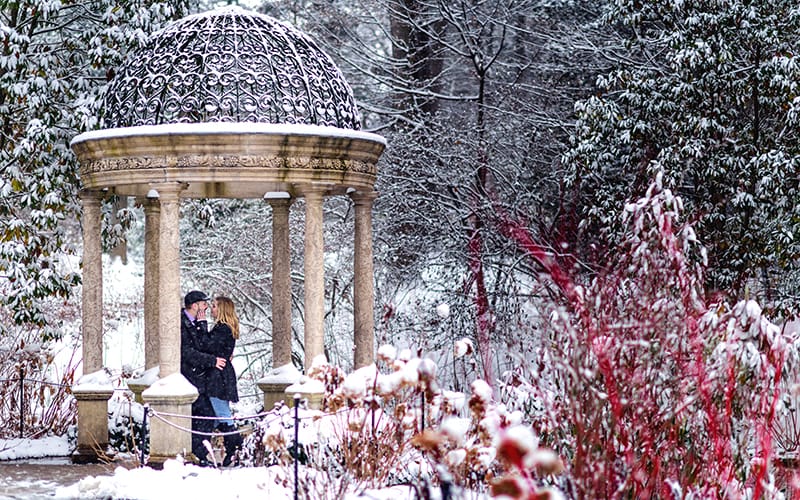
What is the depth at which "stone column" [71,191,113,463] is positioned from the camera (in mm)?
10883

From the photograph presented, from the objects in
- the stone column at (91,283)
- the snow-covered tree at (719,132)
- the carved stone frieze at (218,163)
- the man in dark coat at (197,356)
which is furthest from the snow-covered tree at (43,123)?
the snow-covered tree at (719,132)

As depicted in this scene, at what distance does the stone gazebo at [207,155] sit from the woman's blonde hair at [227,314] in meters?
0.64

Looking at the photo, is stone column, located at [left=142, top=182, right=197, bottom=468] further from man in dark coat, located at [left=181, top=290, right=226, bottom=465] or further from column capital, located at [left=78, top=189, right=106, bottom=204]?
column capital, located at [left=78, top=189, right=106, bottom=204]

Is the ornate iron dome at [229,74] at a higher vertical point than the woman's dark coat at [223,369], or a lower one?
higher

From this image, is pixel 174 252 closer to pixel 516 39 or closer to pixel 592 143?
pixel 592 143

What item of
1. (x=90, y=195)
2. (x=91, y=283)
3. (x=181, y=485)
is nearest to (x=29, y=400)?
(x=91, y=283)

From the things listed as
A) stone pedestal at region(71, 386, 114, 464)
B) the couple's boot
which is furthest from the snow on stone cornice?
the couple's boot

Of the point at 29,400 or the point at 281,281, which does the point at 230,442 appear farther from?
the point at 29,400

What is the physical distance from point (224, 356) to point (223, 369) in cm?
17

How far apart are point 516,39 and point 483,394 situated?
13.4m

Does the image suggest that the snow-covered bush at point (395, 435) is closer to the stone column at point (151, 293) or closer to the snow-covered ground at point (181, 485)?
the snow-covered ground at point (181, 485)

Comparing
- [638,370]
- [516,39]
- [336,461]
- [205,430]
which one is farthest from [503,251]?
[638,370]

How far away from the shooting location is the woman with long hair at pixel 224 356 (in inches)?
414

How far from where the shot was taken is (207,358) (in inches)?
412
